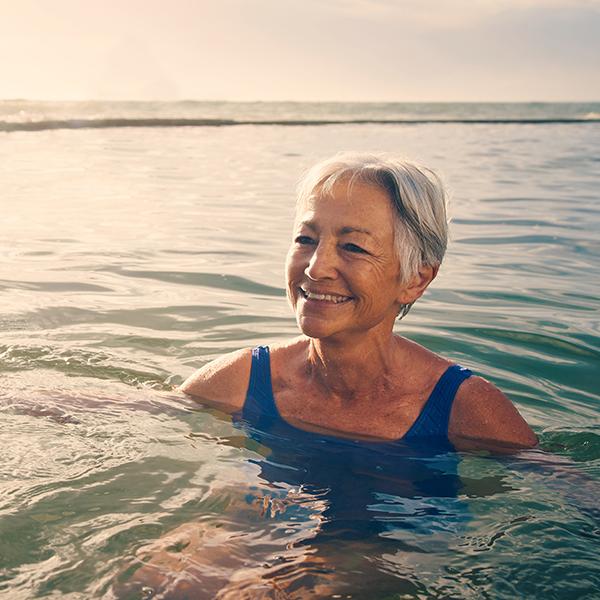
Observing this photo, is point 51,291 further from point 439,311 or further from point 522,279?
point 522,279

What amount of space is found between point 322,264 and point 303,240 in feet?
0.65

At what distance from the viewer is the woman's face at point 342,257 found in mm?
3910

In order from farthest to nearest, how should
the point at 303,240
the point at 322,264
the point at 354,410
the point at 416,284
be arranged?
the point at 354,410 → the point at 416,284 → the point at 303,240 → the point at 322,264

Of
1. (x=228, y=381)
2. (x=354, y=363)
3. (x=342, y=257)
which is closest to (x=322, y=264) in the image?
(x=342, y=257)

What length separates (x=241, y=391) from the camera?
453cm

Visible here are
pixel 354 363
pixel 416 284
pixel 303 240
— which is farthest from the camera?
pixel 354 363

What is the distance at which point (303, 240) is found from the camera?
158 inches

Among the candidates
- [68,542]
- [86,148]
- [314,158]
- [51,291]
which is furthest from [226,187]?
[68,542]

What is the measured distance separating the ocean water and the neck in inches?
13.3

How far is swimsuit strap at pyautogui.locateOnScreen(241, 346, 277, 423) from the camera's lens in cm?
450

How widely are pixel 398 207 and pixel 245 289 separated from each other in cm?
472

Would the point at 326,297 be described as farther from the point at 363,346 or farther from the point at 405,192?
the point at 405,192

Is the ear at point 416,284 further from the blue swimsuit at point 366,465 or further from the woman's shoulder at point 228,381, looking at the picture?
the woman's shoulder at point 228,381

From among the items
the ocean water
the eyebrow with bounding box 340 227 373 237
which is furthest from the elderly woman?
the ocean water
